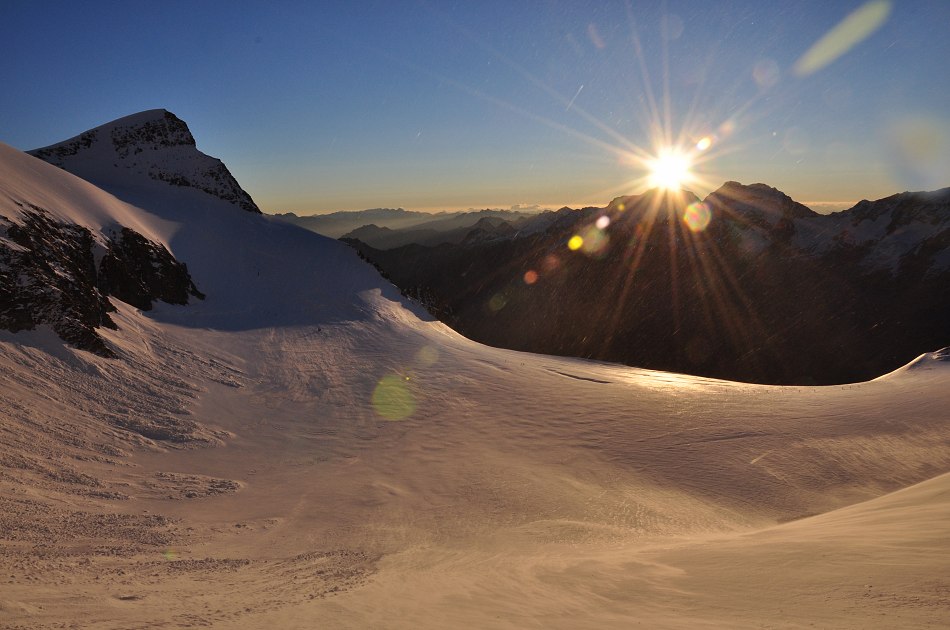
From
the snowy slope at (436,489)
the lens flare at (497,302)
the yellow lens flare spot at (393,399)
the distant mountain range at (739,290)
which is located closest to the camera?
the snowy slope at (436,489)

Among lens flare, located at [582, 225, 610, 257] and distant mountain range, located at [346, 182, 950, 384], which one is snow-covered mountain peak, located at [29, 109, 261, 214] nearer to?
distant mountain range, located at [346, 182, 950, 384]

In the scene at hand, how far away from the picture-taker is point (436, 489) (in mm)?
10891

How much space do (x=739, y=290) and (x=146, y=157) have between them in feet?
353

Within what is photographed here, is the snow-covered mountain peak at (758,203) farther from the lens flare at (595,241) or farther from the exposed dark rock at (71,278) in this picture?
the exposed dark rock at (71,278)

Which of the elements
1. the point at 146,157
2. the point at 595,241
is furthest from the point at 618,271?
the point at 146,157

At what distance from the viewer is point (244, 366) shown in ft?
59.3

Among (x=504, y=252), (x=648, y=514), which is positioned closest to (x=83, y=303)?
(x=648, y=514)

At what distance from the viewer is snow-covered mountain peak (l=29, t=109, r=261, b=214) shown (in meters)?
34.9

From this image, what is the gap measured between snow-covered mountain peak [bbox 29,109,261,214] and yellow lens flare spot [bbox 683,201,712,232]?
12083 centimetres

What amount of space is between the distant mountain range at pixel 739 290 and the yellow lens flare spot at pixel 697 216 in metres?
0.65

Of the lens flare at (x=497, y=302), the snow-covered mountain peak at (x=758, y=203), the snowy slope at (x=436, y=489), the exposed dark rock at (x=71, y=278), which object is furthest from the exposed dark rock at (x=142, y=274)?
the snow-covered mountain peak at (x=758, y=203)

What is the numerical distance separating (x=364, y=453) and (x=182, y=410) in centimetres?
494

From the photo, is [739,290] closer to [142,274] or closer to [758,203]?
[758,203]

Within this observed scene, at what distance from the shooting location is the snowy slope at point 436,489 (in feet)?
17.4
